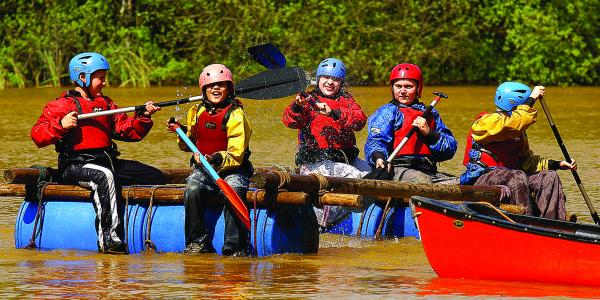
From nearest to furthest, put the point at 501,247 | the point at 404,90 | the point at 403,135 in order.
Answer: the point at 501,247 < the point at 403,135 < the point at 404,90

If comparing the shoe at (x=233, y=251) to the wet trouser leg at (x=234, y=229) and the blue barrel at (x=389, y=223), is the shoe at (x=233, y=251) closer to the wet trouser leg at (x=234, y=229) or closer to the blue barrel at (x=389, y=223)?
the wet trouser leg at (x=234, y=229)

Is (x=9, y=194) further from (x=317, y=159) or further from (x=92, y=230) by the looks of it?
(x=317, y=159)

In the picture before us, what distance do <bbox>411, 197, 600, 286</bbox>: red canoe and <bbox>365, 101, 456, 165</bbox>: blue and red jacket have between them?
2.15 meters

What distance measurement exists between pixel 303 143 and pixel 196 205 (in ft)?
6.88

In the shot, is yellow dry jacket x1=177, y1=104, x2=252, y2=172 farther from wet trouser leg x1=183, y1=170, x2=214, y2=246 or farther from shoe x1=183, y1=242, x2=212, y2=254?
shoe x1=183, y1=242, x2=212, y2=254

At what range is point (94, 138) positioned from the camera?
1064 centimetres

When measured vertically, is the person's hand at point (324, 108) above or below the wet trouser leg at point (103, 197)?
above

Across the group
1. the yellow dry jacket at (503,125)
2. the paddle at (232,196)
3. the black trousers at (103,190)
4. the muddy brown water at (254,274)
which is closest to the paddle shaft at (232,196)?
the paddle at (232,196)

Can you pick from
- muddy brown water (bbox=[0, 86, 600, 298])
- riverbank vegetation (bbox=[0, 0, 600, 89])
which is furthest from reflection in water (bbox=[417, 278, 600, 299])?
riverbank vegetation (bbox=[0, 0, 600, 89])

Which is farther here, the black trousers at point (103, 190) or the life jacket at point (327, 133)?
the life jacket at point (327, 133)

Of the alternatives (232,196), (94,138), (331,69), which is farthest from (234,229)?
(331,69)

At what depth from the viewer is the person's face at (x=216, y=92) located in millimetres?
10500

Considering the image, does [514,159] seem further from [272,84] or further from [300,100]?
[272,84]

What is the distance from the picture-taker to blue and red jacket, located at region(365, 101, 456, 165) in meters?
11.6
